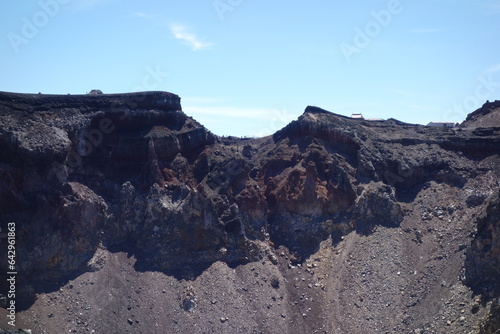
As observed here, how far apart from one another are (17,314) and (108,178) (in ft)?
49.4

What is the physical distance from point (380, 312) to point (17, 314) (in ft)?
91.5

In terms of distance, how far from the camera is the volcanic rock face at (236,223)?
43.6m

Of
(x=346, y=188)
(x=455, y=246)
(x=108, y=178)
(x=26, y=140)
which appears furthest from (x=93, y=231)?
(x=455, y=246)

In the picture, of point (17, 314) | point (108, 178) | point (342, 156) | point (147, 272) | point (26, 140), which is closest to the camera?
point (17, 314)

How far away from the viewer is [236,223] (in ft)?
172

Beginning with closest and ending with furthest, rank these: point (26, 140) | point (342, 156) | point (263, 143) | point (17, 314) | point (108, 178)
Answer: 1. point (17, 314)
2. point (26, 140)
3. point (108, 178)
4. point (342, 156)
5. point (263, 143)

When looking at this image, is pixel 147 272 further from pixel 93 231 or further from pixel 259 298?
pixel 259 298

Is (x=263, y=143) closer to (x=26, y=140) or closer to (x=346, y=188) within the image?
(x=346, y=188)

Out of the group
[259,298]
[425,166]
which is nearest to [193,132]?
[259,298]

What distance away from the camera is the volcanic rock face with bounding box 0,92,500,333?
4356 centimetres

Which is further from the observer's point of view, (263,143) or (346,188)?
(263,143)

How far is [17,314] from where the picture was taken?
40.6 meters

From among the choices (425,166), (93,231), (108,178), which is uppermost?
(425,166)

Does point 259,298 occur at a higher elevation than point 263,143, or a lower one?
lower
